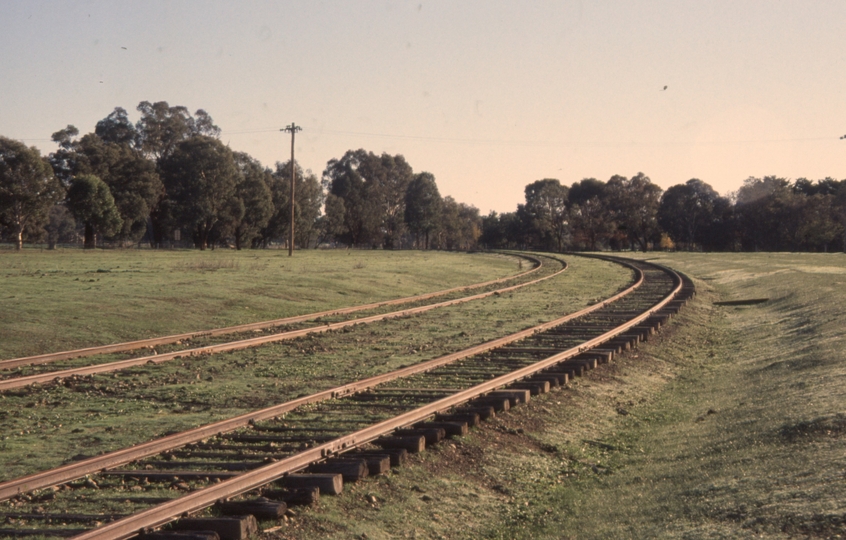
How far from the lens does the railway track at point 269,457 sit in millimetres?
6035

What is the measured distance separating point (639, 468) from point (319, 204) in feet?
374

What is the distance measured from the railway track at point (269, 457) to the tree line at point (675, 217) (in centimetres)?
11310

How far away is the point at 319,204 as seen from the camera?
398 ft

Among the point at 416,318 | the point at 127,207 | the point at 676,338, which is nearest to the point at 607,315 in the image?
the point at 676,338

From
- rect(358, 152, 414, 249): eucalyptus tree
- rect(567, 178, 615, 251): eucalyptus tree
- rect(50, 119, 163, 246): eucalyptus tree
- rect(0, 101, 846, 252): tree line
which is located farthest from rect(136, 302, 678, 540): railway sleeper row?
rect(567, 178, 615, 251): eucalyptus tree

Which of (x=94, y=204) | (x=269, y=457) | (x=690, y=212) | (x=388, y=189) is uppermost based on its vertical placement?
(x=388, y=189)

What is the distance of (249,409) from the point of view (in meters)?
10.4

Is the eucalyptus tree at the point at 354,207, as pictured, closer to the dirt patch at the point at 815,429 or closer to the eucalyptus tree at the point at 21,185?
the eucalyptus tree at the point at 21,185

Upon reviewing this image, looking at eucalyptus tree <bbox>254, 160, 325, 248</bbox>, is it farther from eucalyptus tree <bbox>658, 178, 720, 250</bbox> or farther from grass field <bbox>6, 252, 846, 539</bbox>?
grass field <bbox>6, 252, 846, 539</bbox>

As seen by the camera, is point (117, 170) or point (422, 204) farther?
point (422, 204)

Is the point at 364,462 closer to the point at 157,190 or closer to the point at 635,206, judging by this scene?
the point at 157,190

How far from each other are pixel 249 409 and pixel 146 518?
4.62 m

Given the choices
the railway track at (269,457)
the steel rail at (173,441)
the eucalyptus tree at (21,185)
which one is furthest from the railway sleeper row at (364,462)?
the eucalyptus tree at (21,185)

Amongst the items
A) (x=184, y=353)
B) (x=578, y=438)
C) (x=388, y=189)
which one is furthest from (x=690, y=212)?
(x=578, y=438)
